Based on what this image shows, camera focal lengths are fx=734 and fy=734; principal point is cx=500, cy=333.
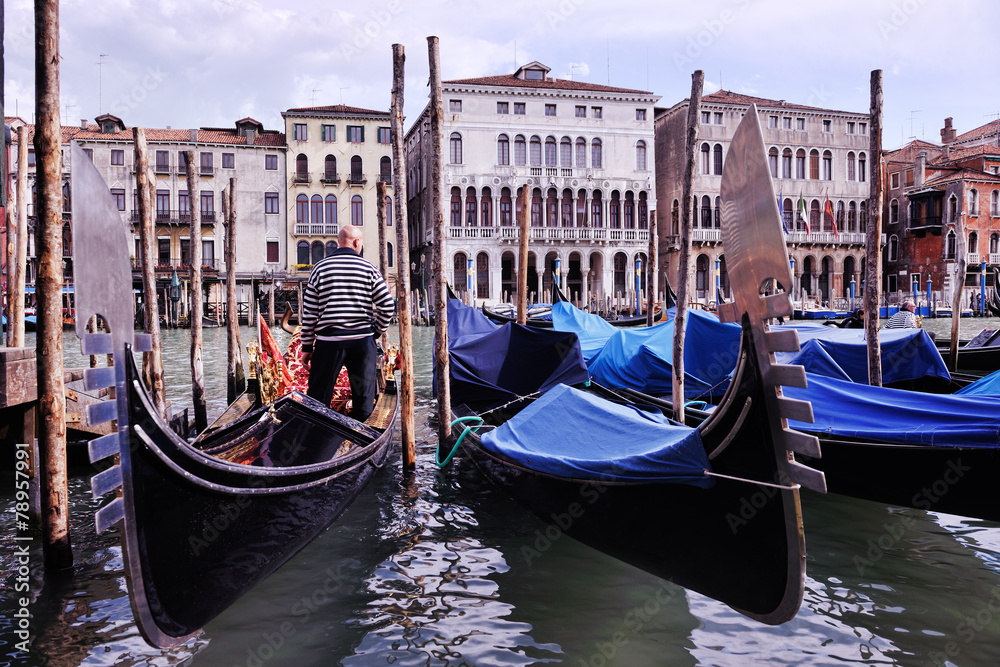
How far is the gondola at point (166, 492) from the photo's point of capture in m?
1.61

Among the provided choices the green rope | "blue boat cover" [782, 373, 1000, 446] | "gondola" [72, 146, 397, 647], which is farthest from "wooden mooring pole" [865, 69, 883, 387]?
"gondola" [72, 146, 397, 647]

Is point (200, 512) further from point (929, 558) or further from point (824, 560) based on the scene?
point (929, 558)

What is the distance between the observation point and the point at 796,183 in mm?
24797

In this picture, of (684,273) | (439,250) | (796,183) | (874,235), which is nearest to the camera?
(439,250)

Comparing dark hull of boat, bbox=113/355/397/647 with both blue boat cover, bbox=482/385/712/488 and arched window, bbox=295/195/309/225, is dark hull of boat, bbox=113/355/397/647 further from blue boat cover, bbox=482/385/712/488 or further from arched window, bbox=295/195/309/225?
arched window, bbox=295/195/309/225

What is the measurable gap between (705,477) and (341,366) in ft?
6.15

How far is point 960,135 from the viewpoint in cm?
3119

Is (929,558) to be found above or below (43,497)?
below

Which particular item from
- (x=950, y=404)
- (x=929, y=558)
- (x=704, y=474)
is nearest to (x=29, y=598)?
(x=704, y=474)

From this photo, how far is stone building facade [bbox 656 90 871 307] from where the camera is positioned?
2403cm

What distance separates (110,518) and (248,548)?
0.60 meters

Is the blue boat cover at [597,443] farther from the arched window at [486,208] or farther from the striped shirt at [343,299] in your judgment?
the arched window at [486,208]

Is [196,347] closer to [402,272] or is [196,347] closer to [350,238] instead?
[402,272]

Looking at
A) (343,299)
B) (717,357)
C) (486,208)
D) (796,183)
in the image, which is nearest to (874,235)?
(717,357)
